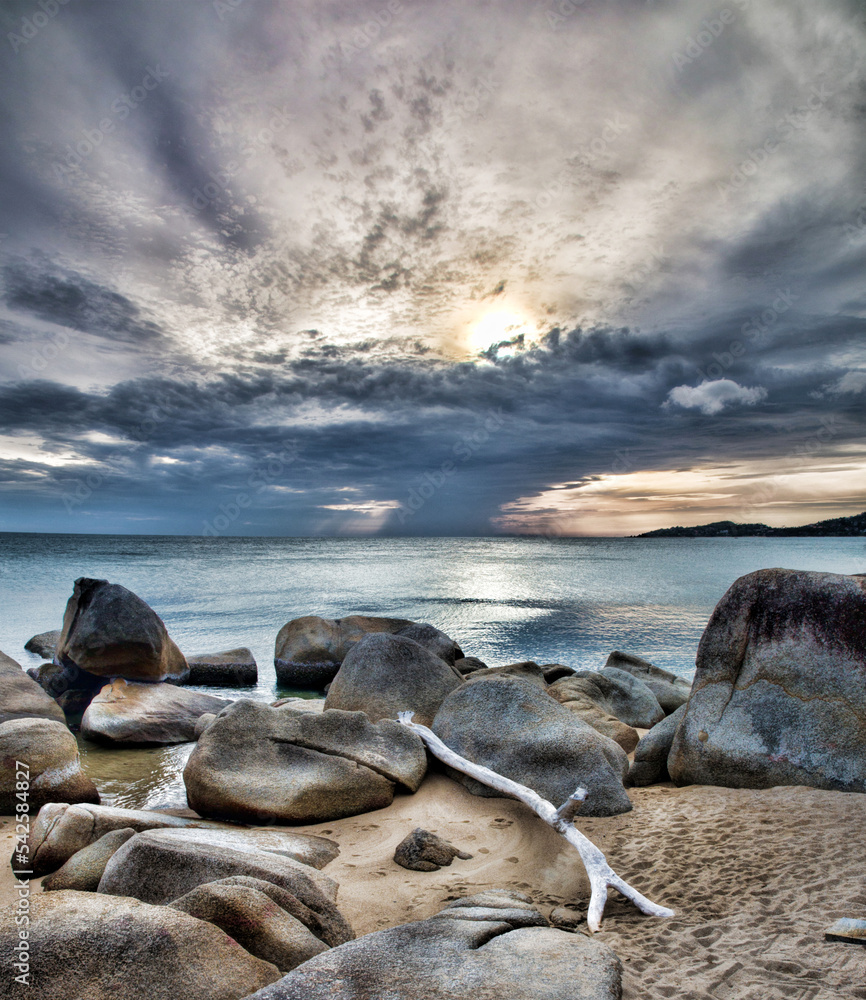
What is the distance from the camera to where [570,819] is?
14.4ft

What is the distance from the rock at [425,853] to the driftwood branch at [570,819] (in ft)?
2.62

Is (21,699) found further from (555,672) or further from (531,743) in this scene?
(555,672)

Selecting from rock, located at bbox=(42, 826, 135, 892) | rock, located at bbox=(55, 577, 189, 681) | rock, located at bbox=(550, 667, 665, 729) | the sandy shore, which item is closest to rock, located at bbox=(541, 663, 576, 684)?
rock, located at bbox=(550, 667, 665, 729)

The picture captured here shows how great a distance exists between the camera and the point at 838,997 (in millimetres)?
2334

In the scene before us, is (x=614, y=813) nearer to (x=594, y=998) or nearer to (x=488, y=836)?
(x=488, y=836)

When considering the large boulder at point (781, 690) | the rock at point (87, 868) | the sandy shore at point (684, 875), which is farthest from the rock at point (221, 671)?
the large boulder at point (781, 690)

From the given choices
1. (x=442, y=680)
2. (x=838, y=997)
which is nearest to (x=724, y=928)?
(x=838, y=997)

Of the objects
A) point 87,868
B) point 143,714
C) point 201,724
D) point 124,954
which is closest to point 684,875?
point 124,954

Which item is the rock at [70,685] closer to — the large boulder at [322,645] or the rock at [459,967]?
the large boulder at [322,645]

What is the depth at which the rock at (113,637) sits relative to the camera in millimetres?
10281

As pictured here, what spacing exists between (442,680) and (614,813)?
3202 mm

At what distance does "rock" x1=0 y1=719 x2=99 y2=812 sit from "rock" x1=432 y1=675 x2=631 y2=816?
3.96 meters

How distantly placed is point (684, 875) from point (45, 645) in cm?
1627

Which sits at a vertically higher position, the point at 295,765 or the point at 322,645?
the point at 295,765
